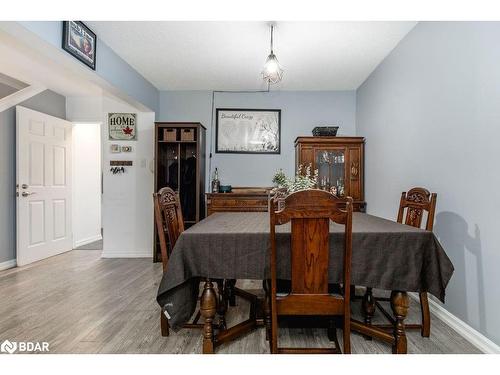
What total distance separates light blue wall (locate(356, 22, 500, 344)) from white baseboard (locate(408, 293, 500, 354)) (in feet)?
0.14

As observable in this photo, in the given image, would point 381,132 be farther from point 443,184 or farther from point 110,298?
point 110,298

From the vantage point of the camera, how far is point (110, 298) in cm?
280

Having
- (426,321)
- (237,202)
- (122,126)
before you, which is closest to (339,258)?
(426,321)

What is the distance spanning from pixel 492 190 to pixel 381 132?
1930 millimetres

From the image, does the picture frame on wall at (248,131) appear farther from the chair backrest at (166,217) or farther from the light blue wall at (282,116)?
the chair backrest at (166,217)

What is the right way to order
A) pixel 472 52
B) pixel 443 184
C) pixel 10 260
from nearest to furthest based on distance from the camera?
1. pixel 472 52
2. pixel 443 184
3. pixel 10 260

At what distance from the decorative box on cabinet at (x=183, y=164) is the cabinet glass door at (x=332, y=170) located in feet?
5.79

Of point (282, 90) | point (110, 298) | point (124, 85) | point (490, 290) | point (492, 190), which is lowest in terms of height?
point (110, 298)

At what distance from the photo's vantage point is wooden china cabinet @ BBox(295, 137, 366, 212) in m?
4.21

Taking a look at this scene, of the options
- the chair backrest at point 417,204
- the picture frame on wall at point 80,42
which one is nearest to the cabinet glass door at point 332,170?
the chair backrest at point 417,204

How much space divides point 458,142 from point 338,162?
6.82 ft
